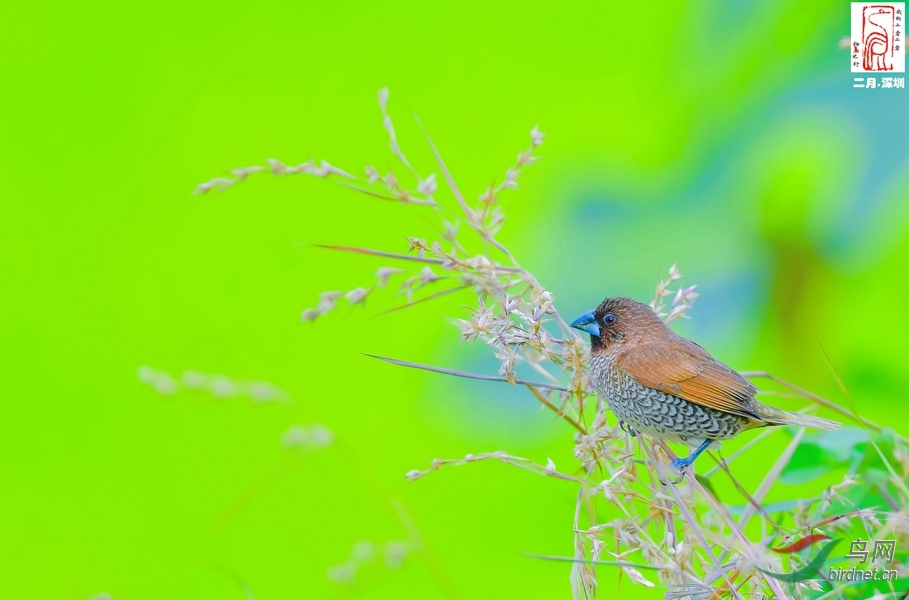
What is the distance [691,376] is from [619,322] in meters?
0.13

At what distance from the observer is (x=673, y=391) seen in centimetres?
103

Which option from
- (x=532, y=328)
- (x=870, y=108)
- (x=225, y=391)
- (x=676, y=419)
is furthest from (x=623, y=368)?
(x=870, y=108)

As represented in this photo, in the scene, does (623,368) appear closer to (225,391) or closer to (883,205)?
(225,391)

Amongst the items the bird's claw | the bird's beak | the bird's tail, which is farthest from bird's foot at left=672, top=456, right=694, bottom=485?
the bird's beak

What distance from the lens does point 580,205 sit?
7.59 ft

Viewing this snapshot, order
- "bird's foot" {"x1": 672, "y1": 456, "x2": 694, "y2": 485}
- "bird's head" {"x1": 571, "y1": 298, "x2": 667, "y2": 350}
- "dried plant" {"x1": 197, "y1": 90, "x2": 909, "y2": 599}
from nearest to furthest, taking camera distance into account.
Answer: "dried plant" {"x1": 197, "y1": 90, "x2": 909, "y2": 599}
"bird's foot" {"x1": 672, "y1": 456, "x2": 694, "y2": 485}
"bird's head" {"x1": 571, "y1": 298, "x2": 667, "y2": 350}

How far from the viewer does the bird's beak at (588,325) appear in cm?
117

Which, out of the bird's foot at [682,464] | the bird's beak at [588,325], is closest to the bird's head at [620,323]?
the bird's beak at [588,325]

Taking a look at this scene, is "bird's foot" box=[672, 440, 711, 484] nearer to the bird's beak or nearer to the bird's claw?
the bird's claw

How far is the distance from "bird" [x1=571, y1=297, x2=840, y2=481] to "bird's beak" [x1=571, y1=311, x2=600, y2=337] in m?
0.05

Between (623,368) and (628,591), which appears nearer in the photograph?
(623,368)

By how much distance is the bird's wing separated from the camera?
3.35ft

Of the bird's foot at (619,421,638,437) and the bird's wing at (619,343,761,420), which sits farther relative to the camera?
the bird's wing at (619,343,761,420)

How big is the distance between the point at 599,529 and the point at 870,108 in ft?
6.04
